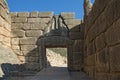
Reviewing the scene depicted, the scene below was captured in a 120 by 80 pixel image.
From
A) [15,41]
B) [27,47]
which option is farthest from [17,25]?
[27,47]

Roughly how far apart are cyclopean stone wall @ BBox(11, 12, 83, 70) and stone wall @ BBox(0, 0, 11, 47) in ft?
1.53

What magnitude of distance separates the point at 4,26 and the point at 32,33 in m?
1.74

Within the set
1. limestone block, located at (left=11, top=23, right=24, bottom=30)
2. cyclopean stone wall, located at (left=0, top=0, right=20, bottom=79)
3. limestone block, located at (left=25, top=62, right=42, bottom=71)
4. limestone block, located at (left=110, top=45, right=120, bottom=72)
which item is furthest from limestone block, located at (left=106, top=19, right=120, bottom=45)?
limestone block, located at (left=11, top=23, right=24, bottom=30)

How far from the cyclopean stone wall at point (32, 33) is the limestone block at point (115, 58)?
7012mm

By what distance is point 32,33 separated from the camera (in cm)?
1095

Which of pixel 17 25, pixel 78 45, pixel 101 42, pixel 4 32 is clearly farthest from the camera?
pixel 17 25

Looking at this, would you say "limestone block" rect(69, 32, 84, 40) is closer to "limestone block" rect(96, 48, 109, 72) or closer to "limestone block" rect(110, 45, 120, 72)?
"limestone block" rect(96, 48, 109, 72)

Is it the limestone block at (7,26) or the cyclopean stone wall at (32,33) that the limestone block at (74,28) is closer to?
the cyclopean stone wall at (32,33)

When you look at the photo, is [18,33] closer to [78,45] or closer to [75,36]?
[75,36]

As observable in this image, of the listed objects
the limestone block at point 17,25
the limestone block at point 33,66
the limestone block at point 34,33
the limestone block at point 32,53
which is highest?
the limestone block at point 17,25

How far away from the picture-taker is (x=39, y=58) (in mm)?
10805

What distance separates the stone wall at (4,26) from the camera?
360 inches

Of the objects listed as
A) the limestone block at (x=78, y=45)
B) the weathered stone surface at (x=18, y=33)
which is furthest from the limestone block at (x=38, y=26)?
the limestone block at (x=78, y=45)

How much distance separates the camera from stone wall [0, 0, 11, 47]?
9.16m
